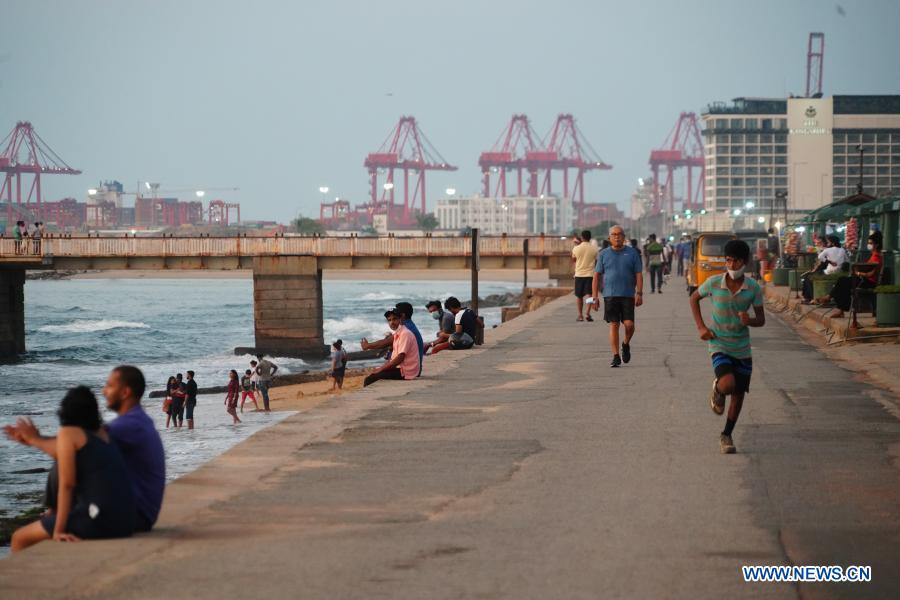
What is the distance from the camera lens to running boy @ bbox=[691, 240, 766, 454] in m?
10.1

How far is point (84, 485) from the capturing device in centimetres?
708

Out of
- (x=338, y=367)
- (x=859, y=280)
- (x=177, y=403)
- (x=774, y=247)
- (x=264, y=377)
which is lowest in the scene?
(x=177, y=403)

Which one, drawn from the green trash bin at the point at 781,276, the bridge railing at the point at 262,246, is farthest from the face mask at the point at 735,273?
the bridge railing at the point at 262,246

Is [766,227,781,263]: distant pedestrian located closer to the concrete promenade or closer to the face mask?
the concrete promenade

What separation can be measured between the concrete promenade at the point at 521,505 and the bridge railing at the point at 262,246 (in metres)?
45.3

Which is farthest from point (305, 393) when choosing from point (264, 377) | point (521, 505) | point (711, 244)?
point (521, 505)

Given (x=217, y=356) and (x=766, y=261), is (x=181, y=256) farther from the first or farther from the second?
(x=766, y=261)

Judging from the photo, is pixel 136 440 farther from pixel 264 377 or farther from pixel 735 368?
pixel 264 377

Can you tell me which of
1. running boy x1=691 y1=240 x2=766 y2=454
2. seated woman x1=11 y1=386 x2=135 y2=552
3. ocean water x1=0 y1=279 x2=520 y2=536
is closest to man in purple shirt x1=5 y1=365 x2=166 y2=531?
seated woman x1=11 y1=386 x2=135 y2=552

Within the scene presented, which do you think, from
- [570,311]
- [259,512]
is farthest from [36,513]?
[570,311]

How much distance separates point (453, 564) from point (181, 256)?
55392 millimetres

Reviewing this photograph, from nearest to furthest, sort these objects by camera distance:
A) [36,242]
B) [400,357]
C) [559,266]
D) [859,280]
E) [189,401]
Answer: [400,357] < [859,280] < [189,401] < [36,242] < [559,266]

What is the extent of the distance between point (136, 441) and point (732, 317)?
4.75m

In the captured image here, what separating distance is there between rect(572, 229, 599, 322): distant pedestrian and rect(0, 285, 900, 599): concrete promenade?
10.1 meters
